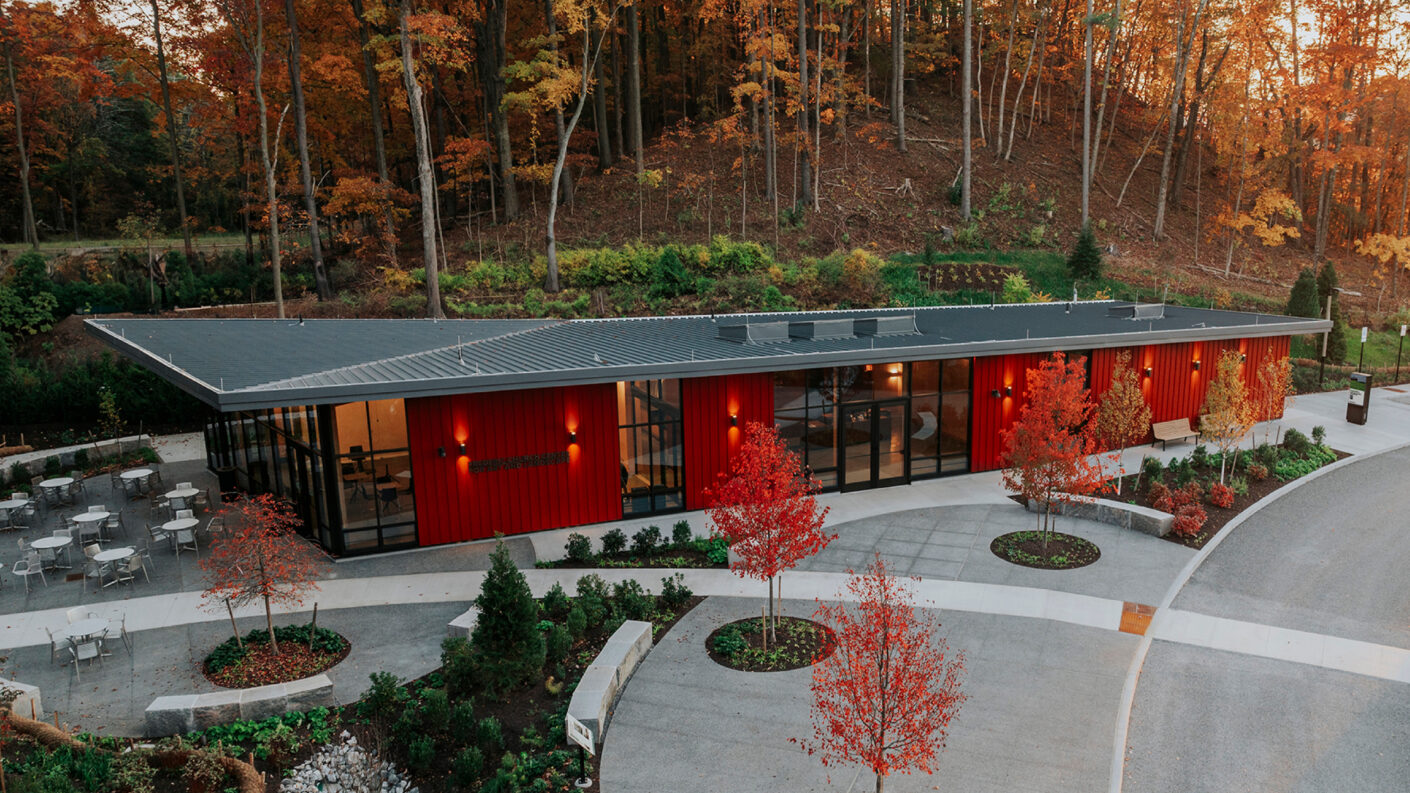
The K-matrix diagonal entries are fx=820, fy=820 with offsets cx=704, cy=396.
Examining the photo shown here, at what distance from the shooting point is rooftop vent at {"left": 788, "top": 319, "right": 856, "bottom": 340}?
63.9ft

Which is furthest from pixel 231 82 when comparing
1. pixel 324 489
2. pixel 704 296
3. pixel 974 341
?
pixel 974 341

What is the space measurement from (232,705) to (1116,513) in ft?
51.2

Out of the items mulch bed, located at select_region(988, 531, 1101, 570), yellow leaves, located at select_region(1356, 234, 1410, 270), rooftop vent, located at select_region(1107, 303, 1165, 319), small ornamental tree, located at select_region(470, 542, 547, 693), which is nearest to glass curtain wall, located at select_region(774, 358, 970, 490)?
mulch bed, located at select_region(988, 531, 1101, 570)

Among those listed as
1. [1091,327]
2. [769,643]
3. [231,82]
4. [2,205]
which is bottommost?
[769,643]

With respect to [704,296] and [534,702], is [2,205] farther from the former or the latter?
[534,702]

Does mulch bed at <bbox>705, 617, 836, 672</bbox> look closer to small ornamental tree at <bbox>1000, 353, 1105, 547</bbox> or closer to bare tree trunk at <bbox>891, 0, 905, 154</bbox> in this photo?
small ornamental tree at <bbox>1000, 353, 1105, 547</bbox>

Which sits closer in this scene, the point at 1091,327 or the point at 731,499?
the point at 731,499

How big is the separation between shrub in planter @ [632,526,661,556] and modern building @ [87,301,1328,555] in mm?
1599

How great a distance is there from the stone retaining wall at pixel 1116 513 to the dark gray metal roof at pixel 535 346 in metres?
4.01

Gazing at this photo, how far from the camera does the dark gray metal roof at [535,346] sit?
46.8 ft

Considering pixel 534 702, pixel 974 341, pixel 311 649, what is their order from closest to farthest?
pixel 534 702 → pixel 311 649 → pixel 974 341

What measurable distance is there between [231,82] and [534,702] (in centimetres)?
2862

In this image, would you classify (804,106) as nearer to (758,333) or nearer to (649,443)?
(758,333)

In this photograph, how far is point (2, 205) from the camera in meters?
40.4
